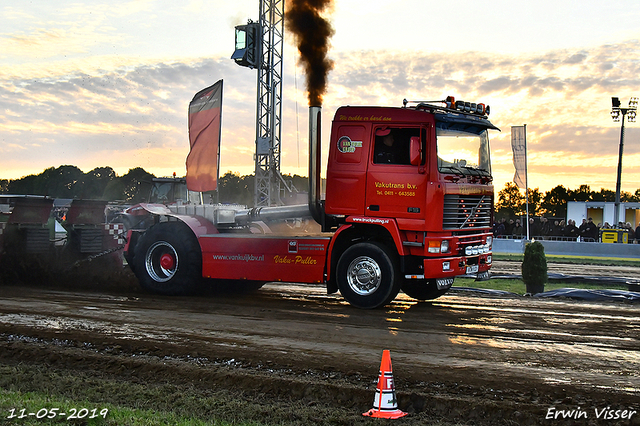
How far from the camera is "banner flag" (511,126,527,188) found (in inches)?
965

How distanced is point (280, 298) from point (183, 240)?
2219 mm

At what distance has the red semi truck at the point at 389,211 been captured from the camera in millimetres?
9086

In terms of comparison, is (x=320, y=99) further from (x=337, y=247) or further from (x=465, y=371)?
(x=465, y=371)

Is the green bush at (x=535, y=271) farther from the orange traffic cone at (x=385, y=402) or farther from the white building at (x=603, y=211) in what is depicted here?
the white building at (x=603, y=211)

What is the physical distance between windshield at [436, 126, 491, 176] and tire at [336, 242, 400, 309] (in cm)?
172

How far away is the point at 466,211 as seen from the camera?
31.4 ft

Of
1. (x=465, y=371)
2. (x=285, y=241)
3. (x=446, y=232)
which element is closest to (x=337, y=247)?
(x=285, y=241)

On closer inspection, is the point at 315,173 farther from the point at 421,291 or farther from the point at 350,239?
the point at 421,291

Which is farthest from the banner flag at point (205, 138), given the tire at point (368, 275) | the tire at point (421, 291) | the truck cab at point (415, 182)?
the tire at point (421, 291)

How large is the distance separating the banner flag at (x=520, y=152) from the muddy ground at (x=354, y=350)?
1461 cm

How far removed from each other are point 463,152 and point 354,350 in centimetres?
442

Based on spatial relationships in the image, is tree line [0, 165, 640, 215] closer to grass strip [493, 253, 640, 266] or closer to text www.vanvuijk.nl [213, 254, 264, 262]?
text www.vanvuijk.nl [213, 254, 264, 262]
